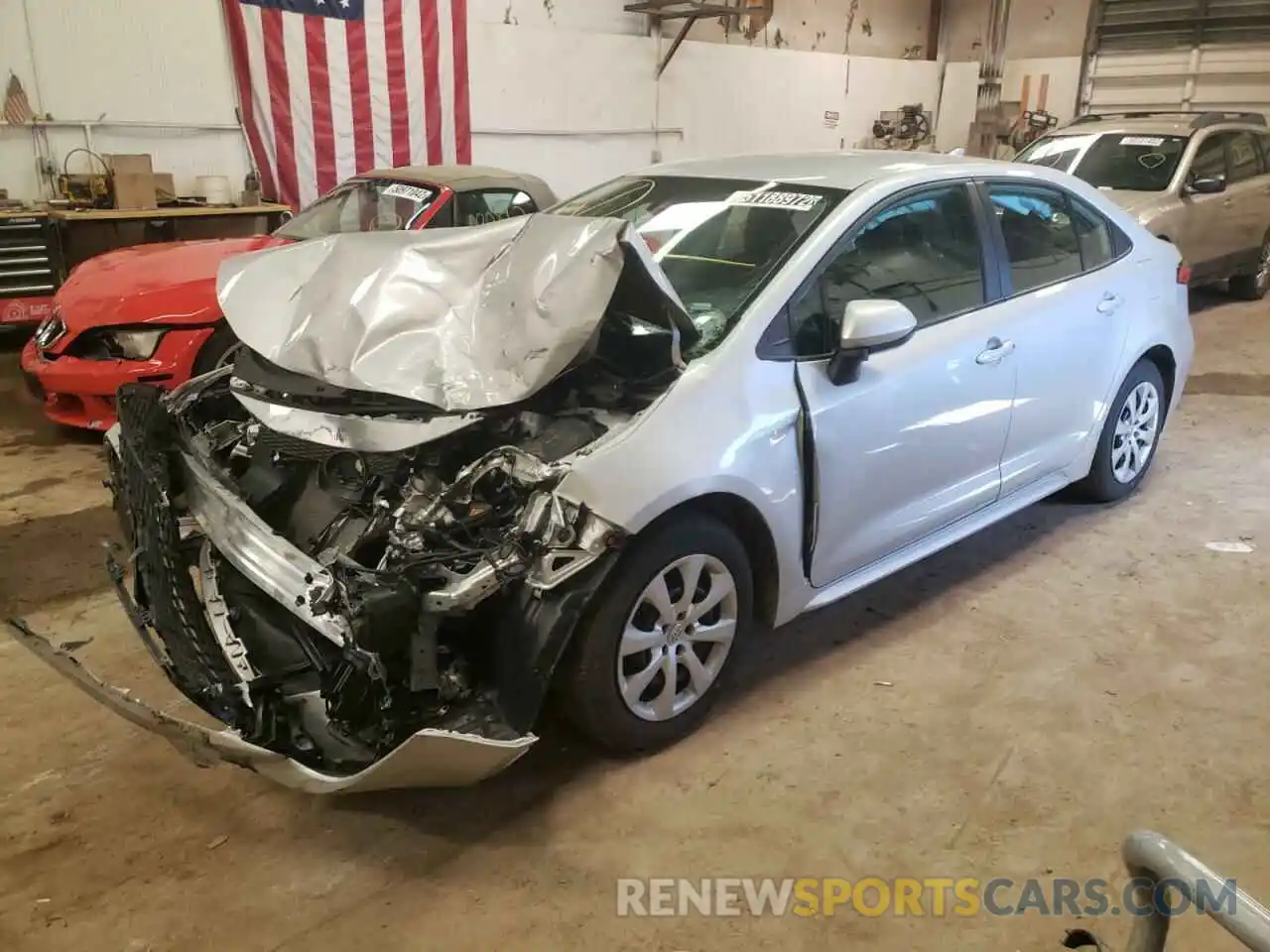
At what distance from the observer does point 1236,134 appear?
820 cm

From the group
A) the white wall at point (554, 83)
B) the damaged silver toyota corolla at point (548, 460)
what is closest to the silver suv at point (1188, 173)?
the white wall at point (554, 83)

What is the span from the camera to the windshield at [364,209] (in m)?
5.63

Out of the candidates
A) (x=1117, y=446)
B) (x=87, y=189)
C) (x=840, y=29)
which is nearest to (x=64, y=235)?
(x=87, y=189)

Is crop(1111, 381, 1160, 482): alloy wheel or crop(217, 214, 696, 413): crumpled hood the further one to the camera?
crop(1111, 381, 1160, 482): alloy wheel

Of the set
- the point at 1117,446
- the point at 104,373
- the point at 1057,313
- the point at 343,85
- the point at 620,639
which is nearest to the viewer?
the point at 620,639

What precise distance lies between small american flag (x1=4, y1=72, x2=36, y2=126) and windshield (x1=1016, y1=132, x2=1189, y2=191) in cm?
746

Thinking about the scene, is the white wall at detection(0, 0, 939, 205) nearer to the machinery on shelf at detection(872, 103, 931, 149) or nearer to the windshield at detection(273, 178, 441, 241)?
the machinery on shelf at detection(872, 103, 931, 149)

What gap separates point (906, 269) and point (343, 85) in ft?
22.6

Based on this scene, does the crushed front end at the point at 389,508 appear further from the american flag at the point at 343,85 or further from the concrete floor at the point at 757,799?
the american flag at the point at 343,85

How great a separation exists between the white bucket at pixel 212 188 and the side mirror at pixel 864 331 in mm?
6468

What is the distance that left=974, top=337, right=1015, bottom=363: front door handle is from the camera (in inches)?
125

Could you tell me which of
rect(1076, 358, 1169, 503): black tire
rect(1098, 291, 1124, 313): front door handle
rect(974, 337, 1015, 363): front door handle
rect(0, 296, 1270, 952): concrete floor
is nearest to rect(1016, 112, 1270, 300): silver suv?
rect(1076, 358, 1169, 503): black tire

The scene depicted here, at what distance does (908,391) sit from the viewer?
115 inches

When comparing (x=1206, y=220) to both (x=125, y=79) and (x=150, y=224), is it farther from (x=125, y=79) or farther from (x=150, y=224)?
(x=125, y=79)
